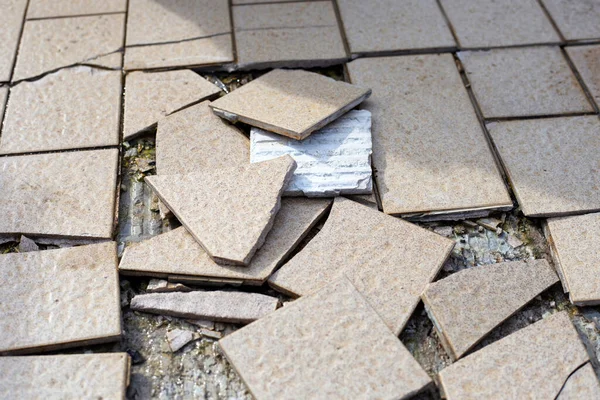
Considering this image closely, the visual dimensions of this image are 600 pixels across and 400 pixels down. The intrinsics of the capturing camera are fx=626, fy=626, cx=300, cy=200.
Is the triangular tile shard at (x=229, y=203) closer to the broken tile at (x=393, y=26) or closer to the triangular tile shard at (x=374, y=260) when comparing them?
the triangular tile shard at (x=374, y=260)

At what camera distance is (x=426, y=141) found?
283 cm

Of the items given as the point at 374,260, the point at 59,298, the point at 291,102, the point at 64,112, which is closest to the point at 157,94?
the point at 64,112

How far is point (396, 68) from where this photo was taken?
3203mm

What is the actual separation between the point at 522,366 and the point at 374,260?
0.63 meters

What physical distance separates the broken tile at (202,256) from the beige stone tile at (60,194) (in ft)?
0.70

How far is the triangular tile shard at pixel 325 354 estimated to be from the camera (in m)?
1.97

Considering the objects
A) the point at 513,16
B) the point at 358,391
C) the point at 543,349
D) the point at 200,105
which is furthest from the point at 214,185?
the point at 513,16

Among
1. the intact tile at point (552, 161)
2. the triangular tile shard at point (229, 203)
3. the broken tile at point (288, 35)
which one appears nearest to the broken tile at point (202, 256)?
the triangular tile shard at point (229, 203)

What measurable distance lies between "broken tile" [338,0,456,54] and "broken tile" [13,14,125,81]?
1.27m

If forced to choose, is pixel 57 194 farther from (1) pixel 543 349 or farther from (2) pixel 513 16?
(2) pixel 513 16

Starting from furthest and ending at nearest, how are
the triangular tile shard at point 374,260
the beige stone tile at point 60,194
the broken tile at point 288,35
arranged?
the broken tile at point 288,35 → the beige stone tile at point 60,194 → the triangular tile shard at point 374,260

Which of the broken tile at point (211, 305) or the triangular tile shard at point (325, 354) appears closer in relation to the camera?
the triangular tile shard at point (325, 354)

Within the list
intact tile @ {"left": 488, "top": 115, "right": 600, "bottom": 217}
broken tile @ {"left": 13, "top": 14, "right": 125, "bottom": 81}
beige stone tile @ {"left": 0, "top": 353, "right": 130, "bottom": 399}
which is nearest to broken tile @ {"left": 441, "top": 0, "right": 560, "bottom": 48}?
intact tile @ {"left": 488, "top": 115, "right": 600, "bottom": 217}

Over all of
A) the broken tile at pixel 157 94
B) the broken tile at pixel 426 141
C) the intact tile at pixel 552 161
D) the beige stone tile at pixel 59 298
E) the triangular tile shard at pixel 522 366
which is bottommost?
the beige stone tile at pixel 59 298
